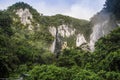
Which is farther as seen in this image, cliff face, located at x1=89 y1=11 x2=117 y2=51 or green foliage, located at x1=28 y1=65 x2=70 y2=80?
cliff face, located at x1=89 y1=11 x2=117 y2=51

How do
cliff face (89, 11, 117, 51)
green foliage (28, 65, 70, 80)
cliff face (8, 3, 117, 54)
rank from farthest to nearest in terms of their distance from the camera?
cliff face (8, 3, 117, 54) → cliff face (89, 11, 117, 51) → green foliage (28, 65, 70, 80)

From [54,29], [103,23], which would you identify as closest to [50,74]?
[103,23]

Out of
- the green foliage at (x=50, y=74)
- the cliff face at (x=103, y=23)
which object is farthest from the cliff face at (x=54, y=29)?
the green foliage at (x=50, y=74)

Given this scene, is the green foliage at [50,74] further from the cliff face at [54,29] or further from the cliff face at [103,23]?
the cliff face at [54,29]

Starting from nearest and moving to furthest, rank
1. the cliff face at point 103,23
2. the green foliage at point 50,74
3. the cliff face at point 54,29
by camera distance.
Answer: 1. the green foliage at point 50,74
2. the cliff face at point 103,23
3. the cliff face at point 54,29

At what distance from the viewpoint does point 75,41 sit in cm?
8288

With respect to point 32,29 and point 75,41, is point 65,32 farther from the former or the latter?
point 32,29

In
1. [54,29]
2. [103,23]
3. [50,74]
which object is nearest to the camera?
[50,74]

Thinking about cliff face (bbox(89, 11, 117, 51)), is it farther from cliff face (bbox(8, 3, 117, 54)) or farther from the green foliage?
the green foliage

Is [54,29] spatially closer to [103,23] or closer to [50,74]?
[103,23]

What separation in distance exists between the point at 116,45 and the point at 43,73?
37.7 feet

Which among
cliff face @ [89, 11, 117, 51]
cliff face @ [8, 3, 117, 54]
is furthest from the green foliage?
cliff face @ [8, 3, 117, 54]

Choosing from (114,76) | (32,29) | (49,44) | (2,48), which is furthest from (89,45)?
(114,76)

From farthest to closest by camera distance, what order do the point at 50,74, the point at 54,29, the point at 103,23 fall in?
the point at 54,29 → the point at 103,23 → the point at 50,74
